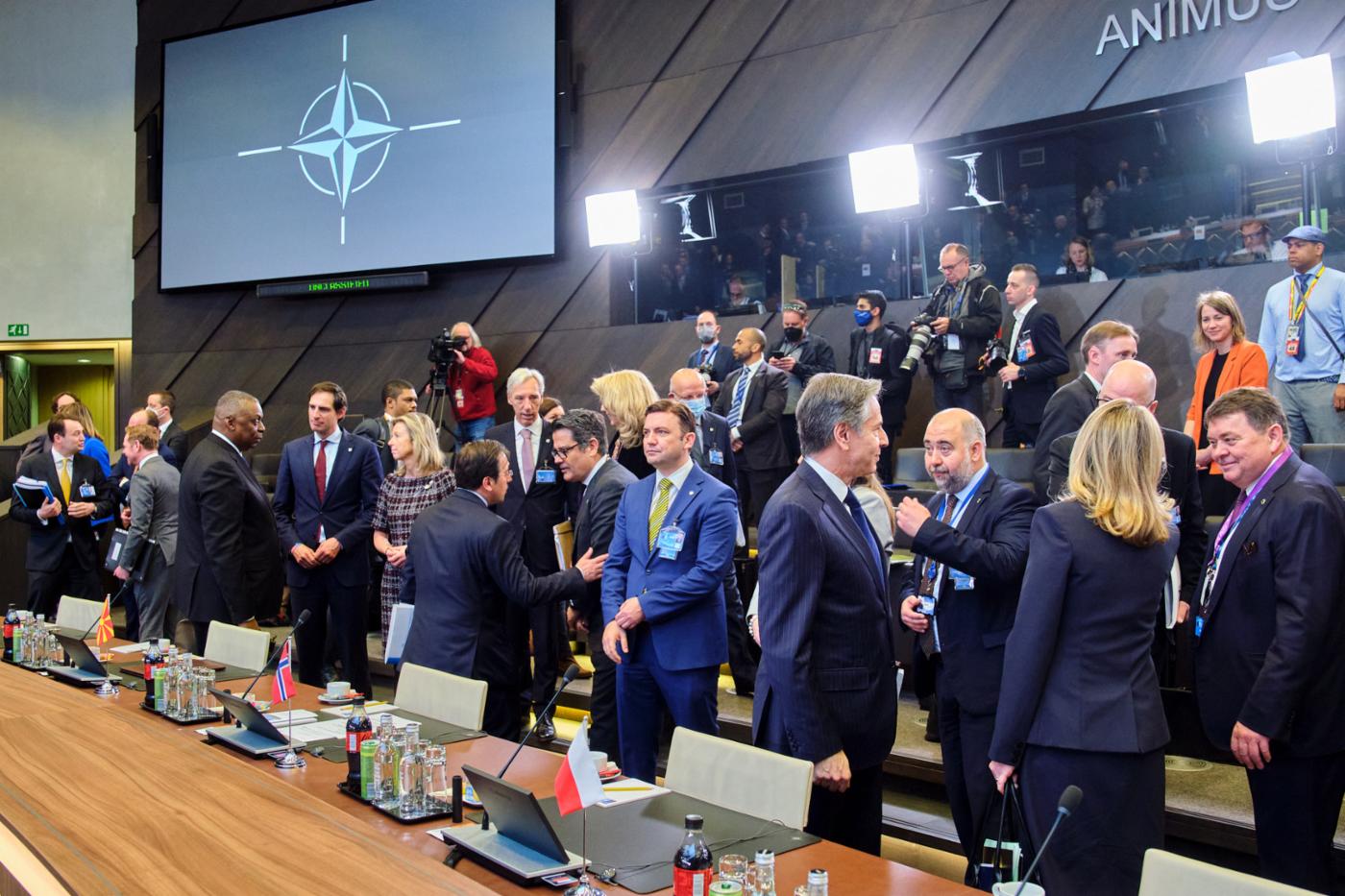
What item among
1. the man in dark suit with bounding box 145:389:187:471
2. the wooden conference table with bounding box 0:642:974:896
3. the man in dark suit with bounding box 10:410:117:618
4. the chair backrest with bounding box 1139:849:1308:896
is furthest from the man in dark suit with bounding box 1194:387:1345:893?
the man in dark suit with bounding box 145:389:187:471

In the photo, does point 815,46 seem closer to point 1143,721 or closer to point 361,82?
point 361,82

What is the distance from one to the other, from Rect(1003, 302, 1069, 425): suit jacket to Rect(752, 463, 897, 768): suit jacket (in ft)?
13.2

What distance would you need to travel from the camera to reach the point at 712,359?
7812mm

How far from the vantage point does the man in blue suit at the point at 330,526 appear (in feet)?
17.3

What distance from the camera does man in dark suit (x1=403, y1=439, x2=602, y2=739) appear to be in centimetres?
379

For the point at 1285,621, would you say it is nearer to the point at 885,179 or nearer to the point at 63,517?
the point at 885,179

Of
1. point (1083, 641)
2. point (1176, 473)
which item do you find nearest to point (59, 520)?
point (1176, 473)

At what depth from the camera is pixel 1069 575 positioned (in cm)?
254

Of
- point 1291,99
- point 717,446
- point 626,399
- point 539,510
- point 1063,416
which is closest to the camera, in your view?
point 1063,416

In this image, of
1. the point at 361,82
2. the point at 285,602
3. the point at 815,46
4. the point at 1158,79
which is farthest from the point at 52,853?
the point at 361,82

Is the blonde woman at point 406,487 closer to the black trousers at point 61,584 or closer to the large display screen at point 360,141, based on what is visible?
the black trousers at point 61,584

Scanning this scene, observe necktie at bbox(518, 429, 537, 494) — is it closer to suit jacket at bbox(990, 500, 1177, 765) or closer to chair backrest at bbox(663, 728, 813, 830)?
chair backrest at bbox(663, 728, 813, 830)

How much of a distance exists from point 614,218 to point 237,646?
19.7ft

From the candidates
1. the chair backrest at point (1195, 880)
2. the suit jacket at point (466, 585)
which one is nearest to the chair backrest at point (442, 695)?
the suit jacket at point (466, 585)
